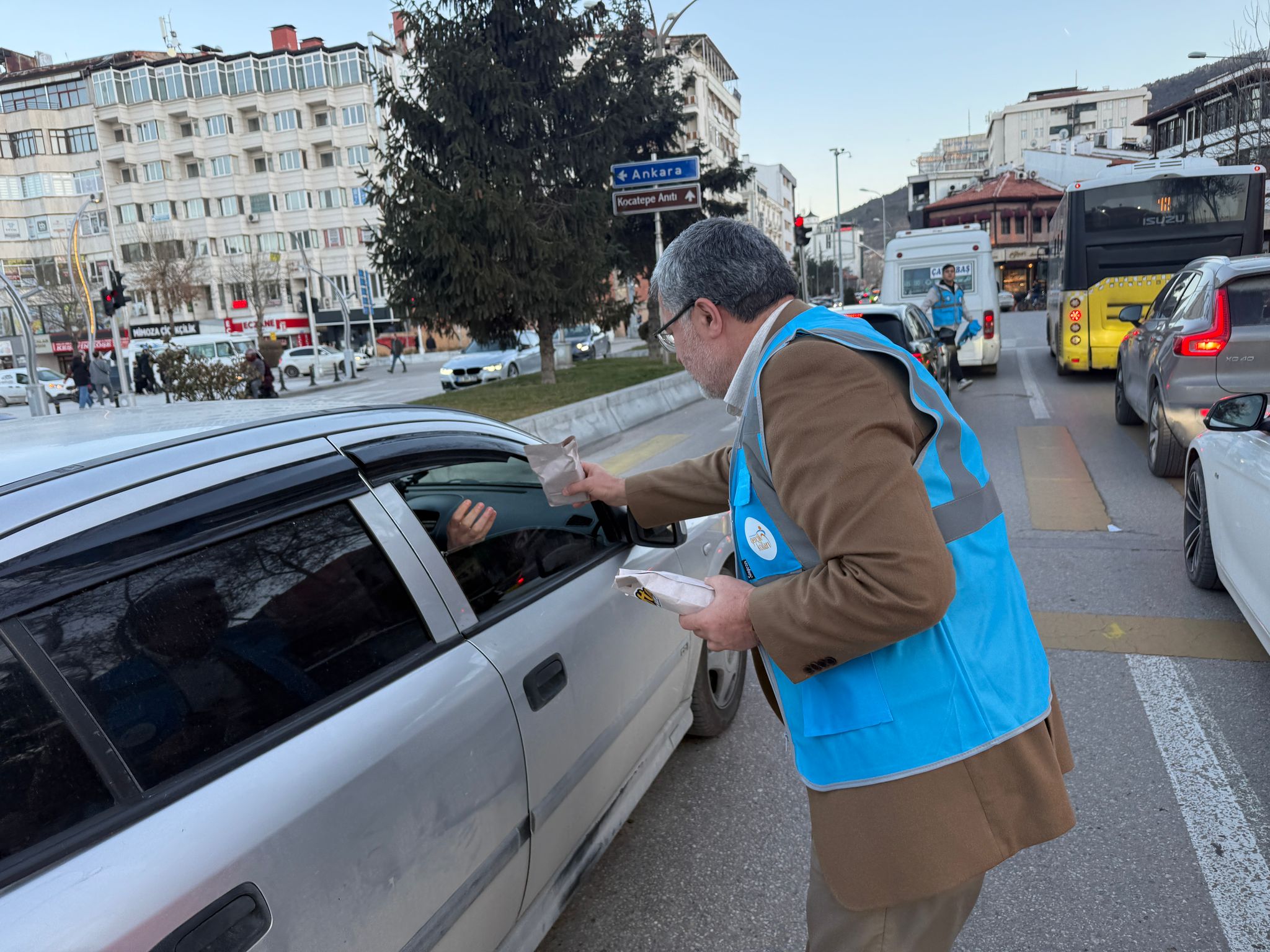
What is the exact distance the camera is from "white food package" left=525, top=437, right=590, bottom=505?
236 cm

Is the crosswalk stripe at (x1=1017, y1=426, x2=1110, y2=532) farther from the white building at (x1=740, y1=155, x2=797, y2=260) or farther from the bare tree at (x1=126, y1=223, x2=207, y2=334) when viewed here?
the white building at (x1=740, y1=155, x2=797, y2=260)

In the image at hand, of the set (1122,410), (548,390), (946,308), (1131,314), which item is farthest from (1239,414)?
(548,390)

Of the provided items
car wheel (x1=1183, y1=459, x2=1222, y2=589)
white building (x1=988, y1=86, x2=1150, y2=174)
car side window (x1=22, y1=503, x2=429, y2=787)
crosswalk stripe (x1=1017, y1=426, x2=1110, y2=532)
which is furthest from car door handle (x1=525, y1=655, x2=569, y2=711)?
white building (x1=988, y1=86, x2=1150, y2=174)

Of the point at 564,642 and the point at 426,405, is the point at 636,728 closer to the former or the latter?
the point at 564,642

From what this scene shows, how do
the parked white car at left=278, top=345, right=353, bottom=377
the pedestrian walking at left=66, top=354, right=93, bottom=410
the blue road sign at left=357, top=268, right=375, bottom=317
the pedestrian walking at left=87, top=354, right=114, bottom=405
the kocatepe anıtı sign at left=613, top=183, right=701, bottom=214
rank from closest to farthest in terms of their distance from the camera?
the kocatepe anıtı sign at left=613, top=183, right=701, bottom=214, the pedestrian walking at left=87, top=354, right=114, bottom=405, the pedestrian walking at left=66, top=354, right=93, bottom=410, the parked white car at left=278, top=345, right=353, bottom=377, the blue road sign at left=357, top=268, right=375, bottom=317

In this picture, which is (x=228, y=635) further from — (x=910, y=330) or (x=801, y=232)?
(x=801, y=232)

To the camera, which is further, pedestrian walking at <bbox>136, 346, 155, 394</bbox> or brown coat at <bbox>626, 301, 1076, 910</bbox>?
pedestrian walking at <bbox>136, 346, 155, 394</bbox>

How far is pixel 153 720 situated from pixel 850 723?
1.08 m

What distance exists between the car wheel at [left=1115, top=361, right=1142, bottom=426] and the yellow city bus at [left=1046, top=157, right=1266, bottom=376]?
3702 millimetres

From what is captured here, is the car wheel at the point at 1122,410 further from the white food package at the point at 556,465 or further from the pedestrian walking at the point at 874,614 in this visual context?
the pedestrian walking at the point at 874,614

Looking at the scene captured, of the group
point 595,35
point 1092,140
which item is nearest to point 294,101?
point 595,35

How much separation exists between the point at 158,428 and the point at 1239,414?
4216 millimetres

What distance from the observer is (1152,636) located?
171 inches

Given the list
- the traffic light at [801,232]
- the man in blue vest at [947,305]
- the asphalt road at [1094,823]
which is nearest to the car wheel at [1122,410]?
the man in blue vest at [947,305]
